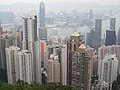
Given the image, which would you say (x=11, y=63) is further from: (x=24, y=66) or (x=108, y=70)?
(x=108, y=70)

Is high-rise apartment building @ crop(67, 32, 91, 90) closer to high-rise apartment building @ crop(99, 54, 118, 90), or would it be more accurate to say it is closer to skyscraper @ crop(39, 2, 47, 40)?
high-rise apartment building @ crop(99, 54, 118, 90)

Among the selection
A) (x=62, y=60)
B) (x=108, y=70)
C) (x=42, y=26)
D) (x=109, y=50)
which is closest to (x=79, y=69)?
(x=62, y=60)

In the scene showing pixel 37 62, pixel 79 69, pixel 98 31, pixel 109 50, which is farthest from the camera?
pixel 98 31

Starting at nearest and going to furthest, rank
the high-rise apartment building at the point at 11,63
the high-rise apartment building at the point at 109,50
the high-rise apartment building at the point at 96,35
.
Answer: the high-rise apartment building at the point at 11,63, the high-rise apartment building at the point at 109,50, the high-rise apartment building at the point at 96,35

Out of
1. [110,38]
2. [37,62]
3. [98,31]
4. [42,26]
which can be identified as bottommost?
[37,62]

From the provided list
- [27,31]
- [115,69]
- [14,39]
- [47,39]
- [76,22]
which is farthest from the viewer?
[47,39]

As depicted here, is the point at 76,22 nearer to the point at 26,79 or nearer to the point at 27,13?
the point at 27,13

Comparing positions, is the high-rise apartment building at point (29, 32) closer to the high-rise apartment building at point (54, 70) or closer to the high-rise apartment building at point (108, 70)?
the high-rise apartment building at point (54, 70)

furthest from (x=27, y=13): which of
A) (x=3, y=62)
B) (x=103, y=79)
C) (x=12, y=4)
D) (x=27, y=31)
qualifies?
(x=103, y=79)

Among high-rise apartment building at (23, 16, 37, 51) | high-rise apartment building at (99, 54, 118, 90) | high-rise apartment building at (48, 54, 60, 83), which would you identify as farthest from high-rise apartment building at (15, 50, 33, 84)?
high-rise apartment building at (99, 54, 118, 90)

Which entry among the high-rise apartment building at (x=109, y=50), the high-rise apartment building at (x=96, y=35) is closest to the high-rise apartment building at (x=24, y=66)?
the high-rise apartment building at (x=109, y=50)

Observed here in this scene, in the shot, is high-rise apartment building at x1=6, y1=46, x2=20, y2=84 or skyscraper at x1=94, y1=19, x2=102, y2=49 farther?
skyscraper at x1=94, y1=19, x2=102, y2=49
